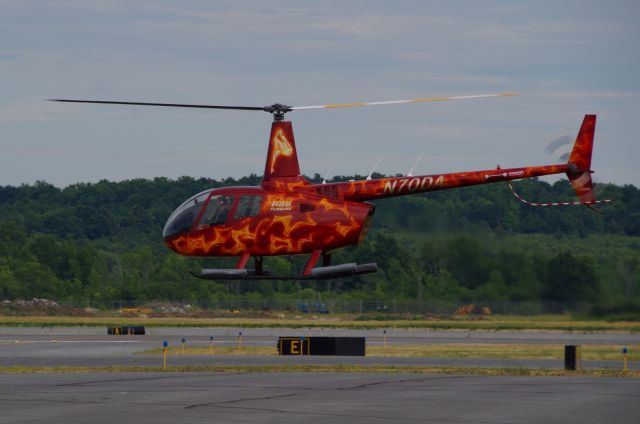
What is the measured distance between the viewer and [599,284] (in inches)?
2265

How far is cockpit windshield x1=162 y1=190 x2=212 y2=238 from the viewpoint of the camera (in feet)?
131

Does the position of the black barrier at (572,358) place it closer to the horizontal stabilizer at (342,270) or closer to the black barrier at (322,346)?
the black barrier at (322,346)

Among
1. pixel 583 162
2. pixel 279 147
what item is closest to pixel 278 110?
pixel 279 147

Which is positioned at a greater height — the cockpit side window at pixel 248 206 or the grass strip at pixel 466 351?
the cockpit side window at pixel 248 206

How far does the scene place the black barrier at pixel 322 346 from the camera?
6022 centimetres

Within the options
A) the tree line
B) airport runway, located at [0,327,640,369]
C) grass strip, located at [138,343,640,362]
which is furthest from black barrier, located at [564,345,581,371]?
grass strip, located at [138,343,640,362]

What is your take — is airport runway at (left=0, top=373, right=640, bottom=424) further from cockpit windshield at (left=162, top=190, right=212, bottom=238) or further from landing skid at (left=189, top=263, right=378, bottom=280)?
cockpit windshield at (left=162, top=190, right=212, bottom=238)

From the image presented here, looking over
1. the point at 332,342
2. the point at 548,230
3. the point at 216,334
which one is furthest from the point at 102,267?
the point at 332,342

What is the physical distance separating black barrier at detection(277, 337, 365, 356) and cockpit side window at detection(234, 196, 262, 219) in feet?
71.4

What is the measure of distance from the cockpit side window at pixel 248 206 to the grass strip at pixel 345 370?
12.5 metres

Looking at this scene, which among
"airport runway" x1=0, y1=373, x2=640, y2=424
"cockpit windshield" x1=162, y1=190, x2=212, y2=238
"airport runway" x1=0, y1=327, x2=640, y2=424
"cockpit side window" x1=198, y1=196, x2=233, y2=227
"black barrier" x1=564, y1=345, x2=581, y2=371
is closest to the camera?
"airport runway" x1=0, y1=373, x2=640, y2=424

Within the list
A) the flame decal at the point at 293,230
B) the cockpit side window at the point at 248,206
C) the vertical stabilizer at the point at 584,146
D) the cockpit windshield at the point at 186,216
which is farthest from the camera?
the vertical stabilizer at the point at 584,146

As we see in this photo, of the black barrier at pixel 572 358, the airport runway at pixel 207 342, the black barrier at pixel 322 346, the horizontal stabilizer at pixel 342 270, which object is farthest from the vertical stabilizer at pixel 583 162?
the black barrier at pixel 322 346

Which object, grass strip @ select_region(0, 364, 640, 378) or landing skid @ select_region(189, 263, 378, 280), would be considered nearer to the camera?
landing skid @ select_region(189, 263, 378, 280)
